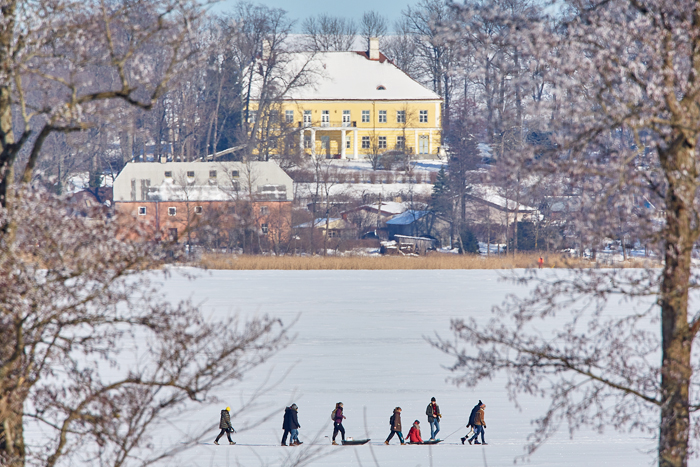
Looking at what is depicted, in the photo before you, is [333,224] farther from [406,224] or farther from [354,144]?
[354,144]

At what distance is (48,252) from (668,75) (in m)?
4.27

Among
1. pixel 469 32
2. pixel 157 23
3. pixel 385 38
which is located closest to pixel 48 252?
pixel 157 23

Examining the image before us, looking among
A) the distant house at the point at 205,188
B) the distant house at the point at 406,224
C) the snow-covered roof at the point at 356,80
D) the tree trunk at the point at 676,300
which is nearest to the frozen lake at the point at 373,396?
the tree trunk at the point at 676,300

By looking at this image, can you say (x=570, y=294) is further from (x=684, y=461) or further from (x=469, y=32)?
(x=469, y=32)

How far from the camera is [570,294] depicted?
19.3ft

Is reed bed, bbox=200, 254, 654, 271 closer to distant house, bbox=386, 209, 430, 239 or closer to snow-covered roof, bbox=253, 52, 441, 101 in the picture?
distant house, bbox=386, 209, 430, 239

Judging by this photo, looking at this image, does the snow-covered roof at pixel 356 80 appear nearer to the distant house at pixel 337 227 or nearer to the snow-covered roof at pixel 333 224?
the snow-covered roof at pixel 333 224

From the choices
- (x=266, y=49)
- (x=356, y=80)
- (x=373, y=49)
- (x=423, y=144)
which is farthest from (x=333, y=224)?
(x=373, y=49)

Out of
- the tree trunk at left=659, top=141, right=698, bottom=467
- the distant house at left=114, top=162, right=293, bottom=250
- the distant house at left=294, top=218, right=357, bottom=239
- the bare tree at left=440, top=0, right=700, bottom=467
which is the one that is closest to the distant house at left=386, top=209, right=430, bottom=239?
the distant house at left=294, top=218, right=357, bottom=239

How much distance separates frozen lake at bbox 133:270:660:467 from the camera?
10.5m

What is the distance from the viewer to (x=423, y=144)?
63.2 m

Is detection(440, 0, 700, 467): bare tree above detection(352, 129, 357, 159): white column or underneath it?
underneath

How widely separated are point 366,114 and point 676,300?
5935cm

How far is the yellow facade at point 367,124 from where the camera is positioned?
62.8m
